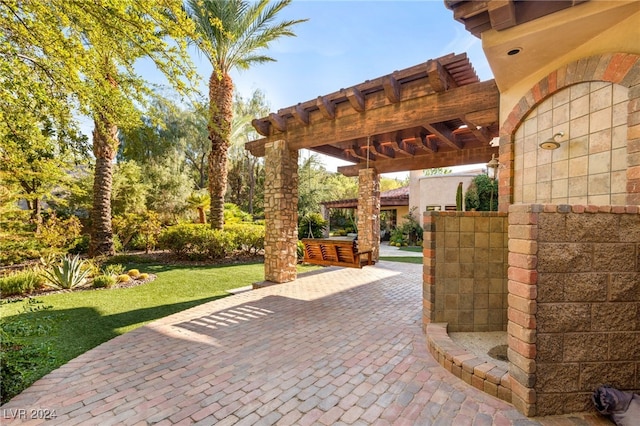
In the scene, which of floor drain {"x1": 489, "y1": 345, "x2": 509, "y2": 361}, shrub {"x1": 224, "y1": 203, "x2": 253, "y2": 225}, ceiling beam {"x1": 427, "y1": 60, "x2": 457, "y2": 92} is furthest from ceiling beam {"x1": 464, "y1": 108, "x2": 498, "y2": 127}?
shrub {"x1": 224, "y1": 203, "x2": 253, "y2": 225}

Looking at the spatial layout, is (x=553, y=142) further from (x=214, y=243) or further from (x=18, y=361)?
(x=214, y=243)

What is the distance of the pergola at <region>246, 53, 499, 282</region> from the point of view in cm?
456

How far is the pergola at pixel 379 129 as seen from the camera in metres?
4.56

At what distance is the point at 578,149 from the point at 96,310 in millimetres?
8222

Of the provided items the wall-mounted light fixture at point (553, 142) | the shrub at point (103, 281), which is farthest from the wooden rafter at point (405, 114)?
the shrub at point (103, 281)

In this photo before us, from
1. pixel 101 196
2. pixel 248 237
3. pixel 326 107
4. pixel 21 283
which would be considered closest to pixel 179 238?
pixel 248 237

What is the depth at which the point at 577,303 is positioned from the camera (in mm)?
2221

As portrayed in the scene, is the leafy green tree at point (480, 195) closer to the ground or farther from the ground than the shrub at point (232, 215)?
farther from the ground

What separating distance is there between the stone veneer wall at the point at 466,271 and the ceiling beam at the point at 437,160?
16.0 feet

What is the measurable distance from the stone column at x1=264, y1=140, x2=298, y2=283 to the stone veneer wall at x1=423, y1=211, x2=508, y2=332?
4.25 m

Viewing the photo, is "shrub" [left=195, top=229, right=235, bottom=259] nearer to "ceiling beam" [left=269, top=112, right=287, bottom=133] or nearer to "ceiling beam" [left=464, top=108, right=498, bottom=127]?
"ceiling beam" [left=269, top=112, right=287, bottom=133]

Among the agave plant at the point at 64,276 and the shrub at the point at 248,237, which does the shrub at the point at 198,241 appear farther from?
the agave plant at the point at 64,276

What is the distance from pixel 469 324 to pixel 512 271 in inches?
73.8

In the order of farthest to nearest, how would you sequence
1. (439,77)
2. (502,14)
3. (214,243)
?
1. (214,243)
2. (439,77)
3. (502,14)
